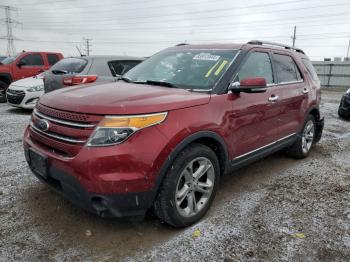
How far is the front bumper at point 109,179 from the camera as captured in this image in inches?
92.7

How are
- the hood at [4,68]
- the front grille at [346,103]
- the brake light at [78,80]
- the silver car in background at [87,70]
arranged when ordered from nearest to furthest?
the brake light at [78,80], the silver car in background at [87,70], the front grille at [346,103], the hood at [4,68]

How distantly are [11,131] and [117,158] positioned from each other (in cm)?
500

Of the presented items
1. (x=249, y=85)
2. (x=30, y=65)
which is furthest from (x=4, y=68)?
(x=249, y=85)

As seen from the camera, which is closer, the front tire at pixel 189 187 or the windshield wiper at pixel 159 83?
the front tire at pixel 189 187

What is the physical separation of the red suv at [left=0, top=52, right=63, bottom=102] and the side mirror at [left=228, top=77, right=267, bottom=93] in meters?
9.90

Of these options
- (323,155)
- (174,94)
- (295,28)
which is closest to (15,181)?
(174,94)

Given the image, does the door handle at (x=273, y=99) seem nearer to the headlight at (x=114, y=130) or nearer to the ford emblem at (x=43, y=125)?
the headlight at (x=114, y=130)

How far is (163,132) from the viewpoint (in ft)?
8.23

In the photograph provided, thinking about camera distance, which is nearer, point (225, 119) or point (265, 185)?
point (225, 119)

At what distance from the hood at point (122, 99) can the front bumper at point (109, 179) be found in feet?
0.97

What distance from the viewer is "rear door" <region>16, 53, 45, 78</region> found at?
1101 cm

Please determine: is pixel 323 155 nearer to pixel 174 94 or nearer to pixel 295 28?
pixel 174 94

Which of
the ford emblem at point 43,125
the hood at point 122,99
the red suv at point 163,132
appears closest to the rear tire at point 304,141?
the red suv at point 163,132

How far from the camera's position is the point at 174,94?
2.86 metres
